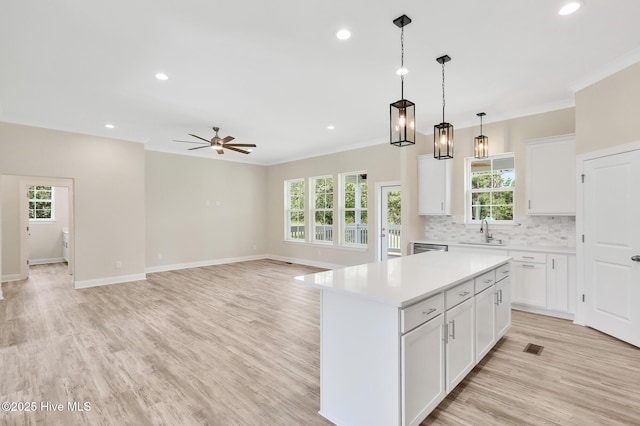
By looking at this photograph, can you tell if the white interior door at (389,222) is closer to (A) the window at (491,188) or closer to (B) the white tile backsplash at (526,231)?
(B) the white tile backsplash at (526,231)

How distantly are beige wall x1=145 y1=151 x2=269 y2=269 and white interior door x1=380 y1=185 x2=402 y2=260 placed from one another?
4.11 meters

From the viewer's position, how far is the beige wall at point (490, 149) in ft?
14.4

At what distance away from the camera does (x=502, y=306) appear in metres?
3.14

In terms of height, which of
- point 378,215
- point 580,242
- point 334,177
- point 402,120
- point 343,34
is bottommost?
point 580,242

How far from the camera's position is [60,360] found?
2.91 m

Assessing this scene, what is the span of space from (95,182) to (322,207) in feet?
15.9

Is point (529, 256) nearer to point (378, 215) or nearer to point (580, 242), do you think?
point (580, 242)

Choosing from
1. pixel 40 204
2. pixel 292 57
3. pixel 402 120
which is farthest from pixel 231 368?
pixel 40 204

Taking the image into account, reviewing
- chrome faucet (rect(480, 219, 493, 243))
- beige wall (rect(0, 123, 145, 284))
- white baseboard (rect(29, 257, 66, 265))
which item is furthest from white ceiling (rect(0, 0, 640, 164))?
white baseboard (rect(29, 257, 66, 265))

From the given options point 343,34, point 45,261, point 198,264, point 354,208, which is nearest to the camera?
point 343,34

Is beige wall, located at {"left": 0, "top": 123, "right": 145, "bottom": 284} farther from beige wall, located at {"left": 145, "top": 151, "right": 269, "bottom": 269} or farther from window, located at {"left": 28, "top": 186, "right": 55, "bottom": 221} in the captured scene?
window, located at {"left": 28, "top": 186, "right": 55, "bottom": 221}

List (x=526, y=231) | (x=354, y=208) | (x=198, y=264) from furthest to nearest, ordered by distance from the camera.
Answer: (x=198, y=264) → (x=354, y=208) → (x=526, y=231)

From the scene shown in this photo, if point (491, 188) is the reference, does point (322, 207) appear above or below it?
below

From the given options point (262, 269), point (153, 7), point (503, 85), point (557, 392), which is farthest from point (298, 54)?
point (262, 269)
